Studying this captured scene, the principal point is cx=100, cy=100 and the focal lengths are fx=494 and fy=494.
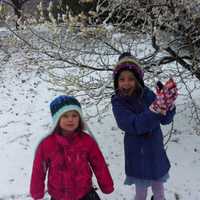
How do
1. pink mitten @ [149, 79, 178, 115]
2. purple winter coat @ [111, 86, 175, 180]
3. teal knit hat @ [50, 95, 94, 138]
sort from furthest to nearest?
purple winter coat @ [111, 86, 175, 180]
teal knit hat @ [50, 95, 94, 138]
pink mitten @ [149, 79, 178, 115]

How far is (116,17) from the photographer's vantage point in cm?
564

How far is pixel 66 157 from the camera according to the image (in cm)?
353

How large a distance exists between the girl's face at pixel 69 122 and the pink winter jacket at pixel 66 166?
0.06m

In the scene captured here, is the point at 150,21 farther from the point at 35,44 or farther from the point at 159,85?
the point at 159,85

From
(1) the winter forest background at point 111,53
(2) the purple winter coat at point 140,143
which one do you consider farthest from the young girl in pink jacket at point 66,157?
(1) the winter forest background at point 111,53

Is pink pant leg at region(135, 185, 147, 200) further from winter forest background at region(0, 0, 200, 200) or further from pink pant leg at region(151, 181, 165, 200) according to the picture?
winter forest background at region(0, 0, 200, 200)

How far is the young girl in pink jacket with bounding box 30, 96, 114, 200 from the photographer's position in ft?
11.6

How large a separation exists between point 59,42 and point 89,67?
43 cm

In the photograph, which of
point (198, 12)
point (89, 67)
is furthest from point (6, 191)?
point (198, 12)

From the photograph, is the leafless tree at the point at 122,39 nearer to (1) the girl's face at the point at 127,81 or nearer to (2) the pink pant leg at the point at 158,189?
(1) the girl's face at the point at 127,81

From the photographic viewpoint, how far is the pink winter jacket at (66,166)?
11.6 ft

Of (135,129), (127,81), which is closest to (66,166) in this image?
(135,129)

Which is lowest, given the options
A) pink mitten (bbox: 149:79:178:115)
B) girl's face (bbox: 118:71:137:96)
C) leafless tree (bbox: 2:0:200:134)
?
pink mitten (bbox: 149:79:178:115)

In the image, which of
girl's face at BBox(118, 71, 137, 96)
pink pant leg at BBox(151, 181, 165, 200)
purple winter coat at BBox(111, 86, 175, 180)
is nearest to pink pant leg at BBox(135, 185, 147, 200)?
pink pant leg at BBox(151, 181, 165, 200)
